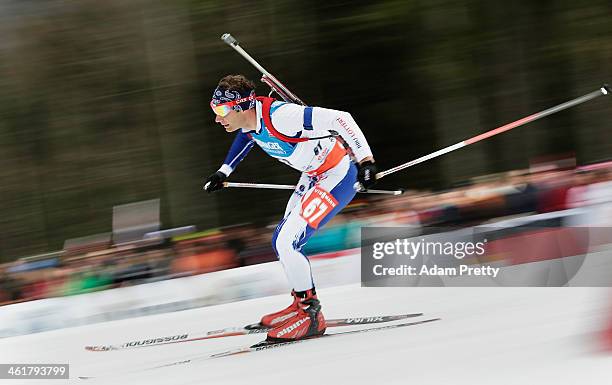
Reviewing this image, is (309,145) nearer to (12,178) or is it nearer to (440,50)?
(440,50)

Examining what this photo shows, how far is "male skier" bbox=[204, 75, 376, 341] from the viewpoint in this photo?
296cm

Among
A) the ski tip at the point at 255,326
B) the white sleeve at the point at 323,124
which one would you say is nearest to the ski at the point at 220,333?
the ski tip at the point at 255,326

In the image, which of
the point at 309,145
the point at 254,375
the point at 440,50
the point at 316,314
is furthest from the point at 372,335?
the point at 440,50

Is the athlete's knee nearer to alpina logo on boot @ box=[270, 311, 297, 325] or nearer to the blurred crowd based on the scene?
alpina logo on boot @ box=[270, 311, 297, 325]

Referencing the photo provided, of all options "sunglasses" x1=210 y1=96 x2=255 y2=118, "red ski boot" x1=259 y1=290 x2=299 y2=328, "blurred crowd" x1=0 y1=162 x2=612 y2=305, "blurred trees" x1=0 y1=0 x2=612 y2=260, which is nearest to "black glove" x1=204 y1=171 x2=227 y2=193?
"sunglasses" x1=210 y1=96 x2=255 y2=118

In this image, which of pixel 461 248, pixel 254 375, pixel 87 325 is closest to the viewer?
pixel 254 375

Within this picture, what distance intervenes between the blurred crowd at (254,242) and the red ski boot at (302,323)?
4.38ft

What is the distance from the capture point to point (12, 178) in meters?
6.80

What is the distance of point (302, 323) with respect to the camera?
3.08 meters

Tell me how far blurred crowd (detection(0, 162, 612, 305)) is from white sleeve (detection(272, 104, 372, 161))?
1.56 meters

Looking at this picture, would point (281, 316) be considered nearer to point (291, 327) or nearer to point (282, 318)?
point (282, 318)

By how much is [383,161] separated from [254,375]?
378 centimetres

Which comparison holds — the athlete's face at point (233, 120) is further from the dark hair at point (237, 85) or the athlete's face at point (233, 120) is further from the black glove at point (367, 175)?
the black glove at point (367, 175)

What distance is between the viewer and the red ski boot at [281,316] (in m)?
3.14
